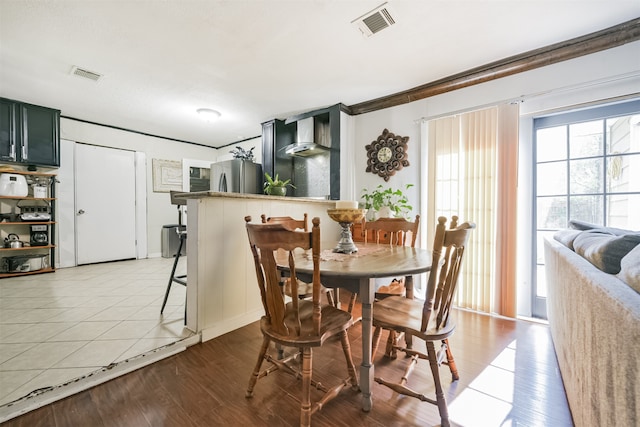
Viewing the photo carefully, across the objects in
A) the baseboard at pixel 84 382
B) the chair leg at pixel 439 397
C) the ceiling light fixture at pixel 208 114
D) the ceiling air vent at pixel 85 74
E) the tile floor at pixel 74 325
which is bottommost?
the baseboard at pixel 84 382

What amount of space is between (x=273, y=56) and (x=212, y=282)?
2.15 meters

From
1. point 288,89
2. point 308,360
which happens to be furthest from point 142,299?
point 288,89

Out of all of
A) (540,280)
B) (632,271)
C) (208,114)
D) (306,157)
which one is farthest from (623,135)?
(208,114)

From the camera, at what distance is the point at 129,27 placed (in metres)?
2.09

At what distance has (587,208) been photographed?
2324mm

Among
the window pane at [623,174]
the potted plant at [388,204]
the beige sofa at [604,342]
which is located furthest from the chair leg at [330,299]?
the window pane at [623,174]

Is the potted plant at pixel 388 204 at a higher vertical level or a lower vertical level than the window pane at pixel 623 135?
lower

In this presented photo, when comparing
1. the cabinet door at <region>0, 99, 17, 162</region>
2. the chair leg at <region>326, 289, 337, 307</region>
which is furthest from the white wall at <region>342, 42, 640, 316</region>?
the cabinet door at <region>0, 99, 17, 162</region>

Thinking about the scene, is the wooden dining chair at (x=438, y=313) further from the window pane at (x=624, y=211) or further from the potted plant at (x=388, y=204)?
the window pane at (x=624, y=211)

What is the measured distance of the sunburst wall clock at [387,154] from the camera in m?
3.18

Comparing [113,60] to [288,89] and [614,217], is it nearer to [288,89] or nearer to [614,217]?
[288,89]

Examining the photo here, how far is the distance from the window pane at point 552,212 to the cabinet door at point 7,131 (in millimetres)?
6477

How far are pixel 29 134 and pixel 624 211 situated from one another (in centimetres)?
691

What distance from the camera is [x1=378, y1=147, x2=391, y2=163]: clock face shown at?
331cm
